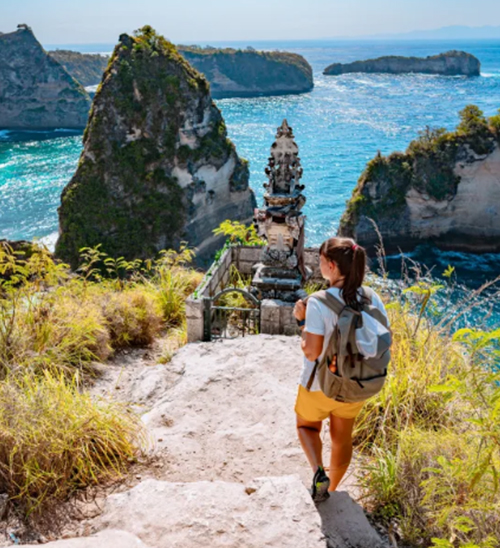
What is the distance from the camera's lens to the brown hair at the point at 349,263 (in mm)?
3260

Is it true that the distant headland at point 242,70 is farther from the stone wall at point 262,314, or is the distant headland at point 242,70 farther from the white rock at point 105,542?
the white rock at point 105,542

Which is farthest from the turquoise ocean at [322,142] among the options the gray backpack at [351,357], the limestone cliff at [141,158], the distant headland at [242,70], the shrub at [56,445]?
the gray backpack at [351,357]

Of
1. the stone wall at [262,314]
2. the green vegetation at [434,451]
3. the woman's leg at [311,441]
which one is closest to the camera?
the green vegetation at [434,451]

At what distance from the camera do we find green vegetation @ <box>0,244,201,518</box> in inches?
155

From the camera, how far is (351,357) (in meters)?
3.24

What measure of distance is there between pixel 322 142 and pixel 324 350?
3072 inches

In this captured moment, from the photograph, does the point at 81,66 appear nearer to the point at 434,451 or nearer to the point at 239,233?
the point at 239,233

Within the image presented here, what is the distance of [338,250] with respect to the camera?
128 inches

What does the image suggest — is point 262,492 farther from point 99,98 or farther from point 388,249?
point 99,98

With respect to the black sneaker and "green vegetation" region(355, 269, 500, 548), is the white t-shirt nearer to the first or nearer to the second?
"green vegetation" region(355, 269, 500, 548)

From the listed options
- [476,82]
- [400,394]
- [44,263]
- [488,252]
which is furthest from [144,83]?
[476,82]

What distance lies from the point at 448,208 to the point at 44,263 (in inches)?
1666

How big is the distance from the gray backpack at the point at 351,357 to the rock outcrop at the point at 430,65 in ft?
535

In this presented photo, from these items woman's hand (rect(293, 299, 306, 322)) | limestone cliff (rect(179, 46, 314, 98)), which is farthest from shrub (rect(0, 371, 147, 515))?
limestone cliff (rect(179, 46, 314, 98))
